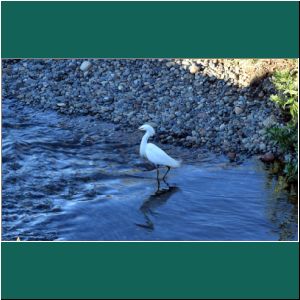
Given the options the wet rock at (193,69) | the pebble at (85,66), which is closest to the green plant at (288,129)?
the wet rock at (193,69)

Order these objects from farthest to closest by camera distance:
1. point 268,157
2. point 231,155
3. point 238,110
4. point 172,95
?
point 172,95, point 238,110, point 231,155, point 268,157

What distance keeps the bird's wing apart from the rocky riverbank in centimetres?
30

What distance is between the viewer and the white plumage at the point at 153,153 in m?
5.54

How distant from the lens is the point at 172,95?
604 cm

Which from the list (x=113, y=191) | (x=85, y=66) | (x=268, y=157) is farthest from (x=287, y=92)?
(x=85, y=66)

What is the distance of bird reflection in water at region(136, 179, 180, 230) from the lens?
200 inches

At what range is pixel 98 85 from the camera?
→ 618cm

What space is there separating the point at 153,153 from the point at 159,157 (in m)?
0.06

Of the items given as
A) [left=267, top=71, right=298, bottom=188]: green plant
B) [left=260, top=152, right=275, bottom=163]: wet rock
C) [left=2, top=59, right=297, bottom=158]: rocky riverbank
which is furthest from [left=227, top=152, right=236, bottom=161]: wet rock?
[left=267, top=71, right=298, bottom=188]: green plant

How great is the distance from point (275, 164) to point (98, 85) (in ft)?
5.68

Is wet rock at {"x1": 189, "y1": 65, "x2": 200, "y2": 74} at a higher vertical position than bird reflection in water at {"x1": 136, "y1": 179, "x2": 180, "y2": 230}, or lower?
higher

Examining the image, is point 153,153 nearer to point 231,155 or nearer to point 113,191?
point 113,191

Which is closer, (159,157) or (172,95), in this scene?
(159,157)

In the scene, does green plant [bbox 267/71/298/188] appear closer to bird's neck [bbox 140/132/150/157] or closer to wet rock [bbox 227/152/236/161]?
wet rock [bbox 227/152/236/161]
